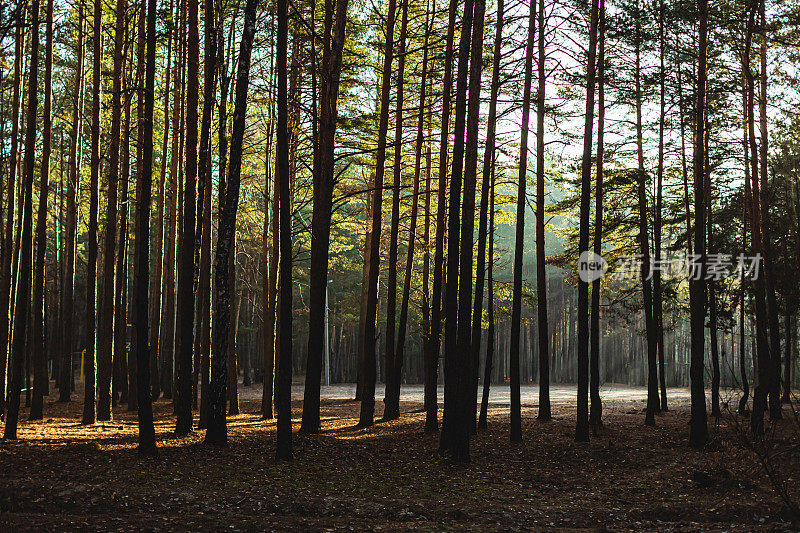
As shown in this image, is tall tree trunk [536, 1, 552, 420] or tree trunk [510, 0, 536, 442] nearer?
tree trunk [510, 0, 536, 442]

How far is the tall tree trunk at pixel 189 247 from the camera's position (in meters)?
10.6

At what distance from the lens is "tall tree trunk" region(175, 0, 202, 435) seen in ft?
34.7

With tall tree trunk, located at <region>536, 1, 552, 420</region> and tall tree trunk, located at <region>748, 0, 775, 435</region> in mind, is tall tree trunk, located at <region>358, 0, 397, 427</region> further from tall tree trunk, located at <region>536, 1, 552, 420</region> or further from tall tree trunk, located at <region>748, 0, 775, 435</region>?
tall tree trunk, located at <region>748, 0, 775, 435</region>

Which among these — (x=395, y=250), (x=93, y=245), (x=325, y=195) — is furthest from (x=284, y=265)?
(x=395, y=250)

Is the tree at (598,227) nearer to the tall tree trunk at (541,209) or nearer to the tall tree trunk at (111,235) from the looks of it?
the tall tree trunk at (541,209)

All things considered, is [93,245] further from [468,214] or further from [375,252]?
[468,214]

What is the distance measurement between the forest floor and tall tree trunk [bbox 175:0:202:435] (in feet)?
2.53

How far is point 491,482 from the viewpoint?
902cm

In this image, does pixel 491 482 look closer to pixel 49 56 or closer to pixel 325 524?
pixel 325 524

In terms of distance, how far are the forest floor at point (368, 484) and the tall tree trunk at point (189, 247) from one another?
773 mm

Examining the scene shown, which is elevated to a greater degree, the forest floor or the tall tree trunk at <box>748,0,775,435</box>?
the tall tree trunk at <box>748,0,775,435</box>

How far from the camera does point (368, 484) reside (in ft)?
27.9

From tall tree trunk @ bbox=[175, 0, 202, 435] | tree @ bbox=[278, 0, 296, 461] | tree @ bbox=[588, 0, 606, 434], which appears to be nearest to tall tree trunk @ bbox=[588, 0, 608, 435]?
tree @ bbox=[588, 0, 606, 434]

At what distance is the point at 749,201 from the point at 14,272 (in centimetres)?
1694
